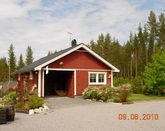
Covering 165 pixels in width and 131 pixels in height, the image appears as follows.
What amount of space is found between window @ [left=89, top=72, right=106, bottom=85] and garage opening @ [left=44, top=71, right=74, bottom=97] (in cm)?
209

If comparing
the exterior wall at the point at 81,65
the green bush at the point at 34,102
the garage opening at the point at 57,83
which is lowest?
the green bush at the point at 34,102

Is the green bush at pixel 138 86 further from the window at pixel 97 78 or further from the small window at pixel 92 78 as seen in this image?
the small window at pixel 92 78

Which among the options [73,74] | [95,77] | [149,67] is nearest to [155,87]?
[149,67]

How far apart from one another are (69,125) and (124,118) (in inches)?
114

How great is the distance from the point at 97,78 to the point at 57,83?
4816 millimetres

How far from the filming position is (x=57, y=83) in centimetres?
3128

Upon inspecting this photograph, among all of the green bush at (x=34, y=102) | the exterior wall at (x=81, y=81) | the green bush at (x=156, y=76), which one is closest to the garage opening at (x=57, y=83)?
the exterior wall at (x=81, y=81)

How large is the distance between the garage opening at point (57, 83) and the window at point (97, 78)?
209cm

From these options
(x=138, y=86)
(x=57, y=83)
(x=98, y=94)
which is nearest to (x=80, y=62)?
(x=57, y=83)

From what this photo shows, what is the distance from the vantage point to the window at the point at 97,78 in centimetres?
2810

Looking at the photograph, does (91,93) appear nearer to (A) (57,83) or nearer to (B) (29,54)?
(A) (57,83)

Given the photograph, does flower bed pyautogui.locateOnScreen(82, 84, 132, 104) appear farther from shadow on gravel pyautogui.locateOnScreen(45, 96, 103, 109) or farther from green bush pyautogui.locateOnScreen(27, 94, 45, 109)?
green bush pyautogui.locateOnScreen(27, 94, 45, 109)

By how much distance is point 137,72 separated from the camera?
61.6 m

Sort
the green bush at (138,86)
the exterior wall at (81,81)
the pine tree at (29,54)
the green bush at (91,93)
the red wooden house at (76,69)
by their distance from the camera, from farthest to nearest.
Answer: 1. the pine tree at (29,54)
2. the green bush at (138,86)
3. the exterior wall at (81,81)
4. the red wooden house at (76,69)
5. the green bush at (91,93)
